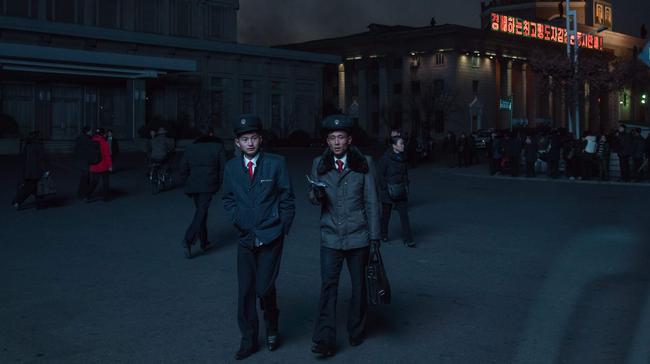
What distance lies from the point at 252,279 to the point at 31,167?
11843 millimetres

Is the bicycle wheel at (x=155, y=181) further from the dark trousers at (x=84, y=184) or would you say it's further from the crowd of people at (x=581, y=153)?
the crowd of people at (x=581, y=153)

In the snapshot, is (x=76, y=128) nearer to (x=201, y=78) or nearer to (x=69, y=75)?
(x=69, y=75)

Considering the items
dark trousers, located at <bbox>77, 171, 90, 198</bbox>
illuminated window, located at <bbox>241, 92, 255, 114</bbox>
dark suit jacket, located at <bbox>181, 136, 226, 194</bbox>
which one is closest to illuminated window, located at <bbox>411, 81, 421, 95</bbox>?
illuminated window, located at <bbox>241, 92, 255, 114</bbox>

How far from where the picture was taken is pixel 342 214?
214 inches

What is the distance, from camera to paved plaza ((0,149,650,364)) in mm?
5578

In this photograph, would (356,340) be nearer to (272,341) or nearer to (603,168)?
(272,341)

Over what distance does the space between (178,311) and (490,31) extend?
81236mm

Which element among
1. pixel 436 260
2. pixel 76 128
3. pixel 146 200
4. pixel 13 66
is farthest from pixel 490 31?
pixel 436 260

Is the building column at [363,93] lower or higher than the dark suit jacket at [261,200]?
higher

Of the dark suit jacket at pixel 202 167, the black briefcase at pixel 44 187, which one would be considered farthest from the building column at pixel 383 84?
the dark suit jacket at pixel 202 167

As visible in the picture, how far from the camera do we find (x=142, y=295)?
751 cm

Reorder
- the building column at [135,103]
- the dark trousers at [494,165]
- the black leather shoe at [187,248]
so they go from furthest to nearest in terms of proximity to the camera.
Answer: the building column at [135,103]
the dark trousers at [494,165]
the black leather shoe at [187,248]

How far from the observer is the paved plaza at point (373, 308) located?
18.3 ft

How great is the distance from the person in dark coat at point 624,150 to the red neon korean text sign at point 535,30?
2454 inches
